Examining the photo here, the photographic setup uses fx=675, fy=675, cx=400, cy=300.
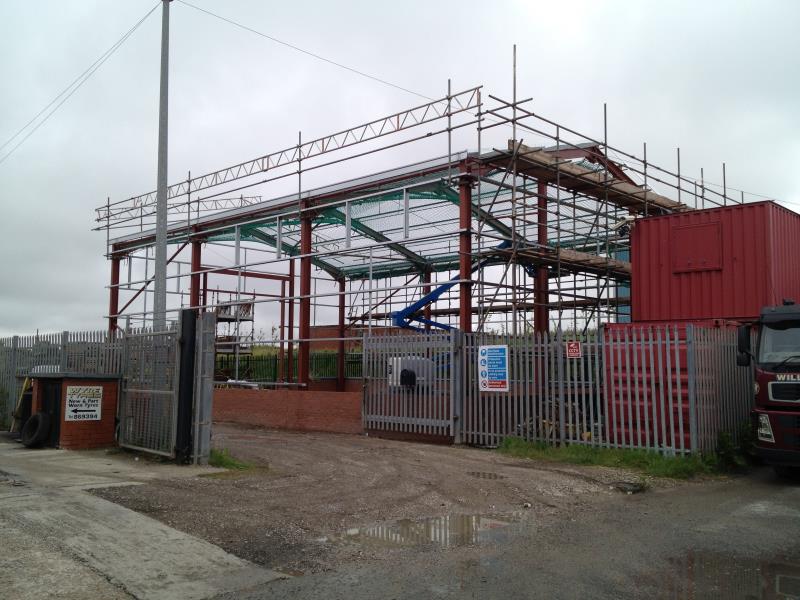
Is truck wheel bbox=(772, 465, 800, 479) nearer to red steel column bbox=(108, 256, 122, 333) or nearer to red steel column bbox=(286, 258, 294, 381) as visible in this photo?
red steel column bbox=(286, 258, 294, 381)

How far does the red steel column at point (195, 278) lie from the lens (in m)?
26.0

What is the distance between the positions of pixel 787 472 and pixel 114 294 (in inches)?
1079

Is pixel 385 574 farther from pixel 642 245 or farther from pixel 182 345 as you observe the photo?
pixel 642 245

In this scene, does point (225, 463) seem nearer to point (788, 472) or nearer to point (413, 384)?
point (413, 384)

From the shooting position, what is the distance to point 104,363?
13.8 metres

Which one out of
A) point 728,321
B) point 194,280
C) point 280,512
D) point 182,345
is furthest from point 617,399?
point 194,280

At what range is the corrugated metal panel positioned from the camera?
45.3ft

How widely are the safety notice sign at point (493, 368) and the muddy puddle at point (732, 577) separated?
7.34 meters

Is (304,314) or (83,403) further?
(304,314)

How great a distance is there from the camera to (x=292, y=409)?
1872 centimetres

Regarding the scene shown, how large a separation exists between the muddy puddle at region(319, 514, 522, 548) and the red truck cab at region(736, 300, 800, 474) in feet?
15.0

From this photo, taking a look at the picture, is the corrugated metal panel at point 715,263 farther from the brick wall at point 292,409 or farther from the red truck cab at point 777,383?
the brick wall at point 292,409

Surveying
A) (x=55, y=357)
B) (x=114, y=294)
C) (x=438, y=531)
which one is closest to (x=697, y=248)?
(x=438, y=531)

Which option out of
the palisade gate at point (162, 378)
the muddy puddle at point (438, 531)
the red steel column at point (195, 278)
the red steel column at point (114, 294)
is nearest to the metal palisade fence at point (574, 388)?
the muddy puddle at point (438, 531)
